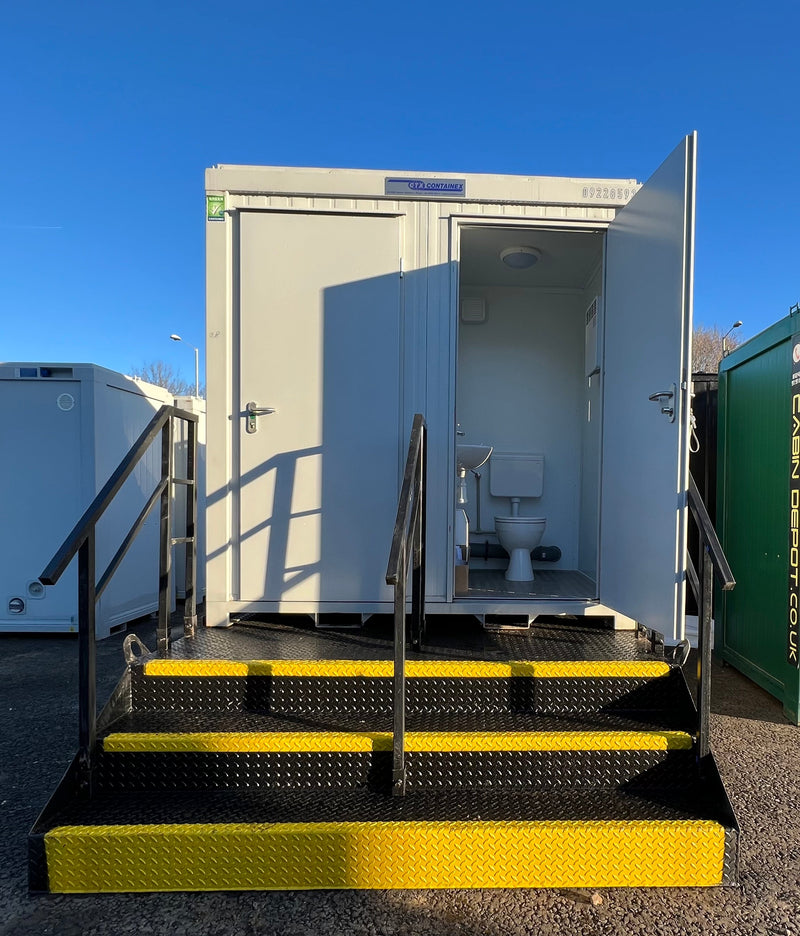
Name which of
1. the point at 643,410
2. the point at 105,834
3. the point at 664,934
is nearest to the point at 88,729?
the point at 105,834

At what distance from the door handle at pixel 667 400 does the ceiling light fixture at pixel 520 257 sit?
1.62 metres

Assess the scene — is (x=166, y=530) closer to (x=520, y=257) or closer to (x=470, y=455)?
(x=470, y=455)

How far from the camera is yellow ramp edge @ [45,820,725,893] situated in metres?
1.57

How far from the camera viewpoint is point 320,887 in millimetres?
1590

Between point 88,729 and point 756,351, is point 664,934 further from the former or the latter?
point 756,351

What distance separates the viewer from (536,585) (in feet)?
10.7

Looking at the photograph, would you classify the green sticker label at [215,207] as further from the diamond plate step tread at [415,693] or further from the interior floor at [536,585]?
the interior floor at [536,585]

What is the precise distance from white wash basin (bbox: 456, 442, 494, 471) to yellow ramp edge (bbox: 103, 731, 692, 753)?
1.66m

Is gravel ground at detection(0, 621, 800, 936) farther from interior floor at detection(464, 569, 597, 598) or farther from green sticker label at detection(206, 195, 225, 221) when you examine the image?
green sticker label at detection(206, 195, 225, 221)

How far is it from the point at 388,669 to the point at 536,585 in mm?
1504

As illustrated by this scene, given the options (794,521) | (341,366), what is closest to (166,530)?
(341,366)

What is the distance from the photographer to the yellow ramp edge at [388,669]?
2045 millimetres

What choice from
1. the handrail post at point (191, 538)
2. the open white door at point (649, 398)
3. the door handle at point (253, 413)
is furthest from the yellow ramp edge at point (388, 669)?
the door handle at point (253, 413)

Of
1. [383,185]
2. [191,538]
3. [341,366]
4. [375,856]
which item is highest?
[383,185]
